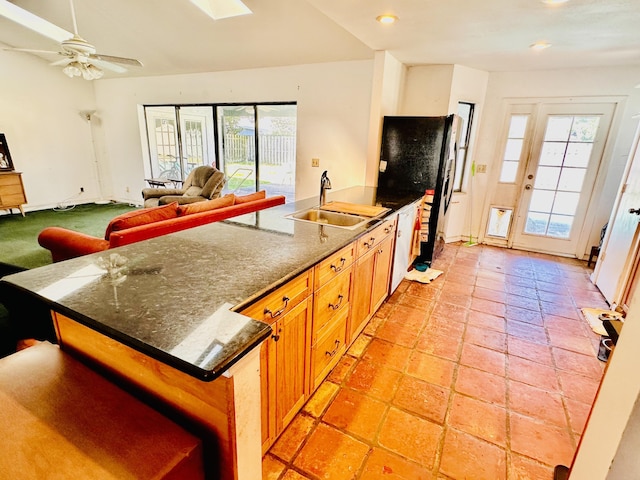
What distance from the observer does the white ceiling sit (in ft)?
7.48

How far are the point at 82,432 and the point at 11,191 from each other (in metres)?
6.32

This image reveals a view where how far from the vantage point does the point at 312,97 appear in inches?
176

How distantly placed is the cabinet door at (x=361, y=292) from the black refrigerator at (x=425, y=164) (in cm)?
140

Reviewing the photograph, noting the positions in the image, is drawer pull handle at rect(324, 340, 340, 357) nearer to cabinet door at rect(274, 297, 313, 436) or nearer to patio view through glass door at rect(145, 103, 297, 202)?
cabinet door at rect(274, 297, 313, 436)

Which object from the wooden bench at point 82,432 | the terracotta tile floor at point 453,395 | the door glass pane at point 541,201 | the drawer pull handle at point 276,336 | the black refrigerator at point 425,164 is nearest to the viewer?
the wooden bench at point 82,432

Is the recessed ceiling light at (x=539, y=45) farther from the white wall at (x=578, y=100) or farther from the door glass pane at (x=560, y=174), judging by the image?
the door glass pane at (x=560, y=174)

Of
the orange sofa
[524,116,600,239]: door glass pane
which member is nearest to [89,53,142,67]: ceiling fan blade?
the orange sofa

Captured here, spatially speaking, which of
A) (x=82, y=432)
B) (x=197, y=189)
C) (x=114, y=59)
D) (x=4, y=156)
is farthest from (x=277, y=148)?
(x=82, y=432)

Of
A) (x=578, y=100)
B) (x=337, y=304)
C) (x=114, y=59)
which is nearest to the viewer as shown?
(x=337, y=304)

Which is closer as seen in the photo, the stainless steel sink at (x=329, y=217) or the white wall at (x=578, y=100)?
the stainless steel sink at (x=329, y=217)

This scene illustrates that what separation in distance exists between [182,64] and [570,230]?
6.14m

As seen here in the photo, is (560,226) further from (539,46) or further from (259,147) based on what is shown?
(259,147)

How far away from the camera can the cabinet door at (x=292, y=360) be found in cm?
132

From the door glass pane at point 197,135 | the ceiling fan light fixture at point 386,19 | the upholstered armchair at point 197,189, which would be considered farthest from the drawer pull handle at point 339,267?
the door glass pane at point 197,135
